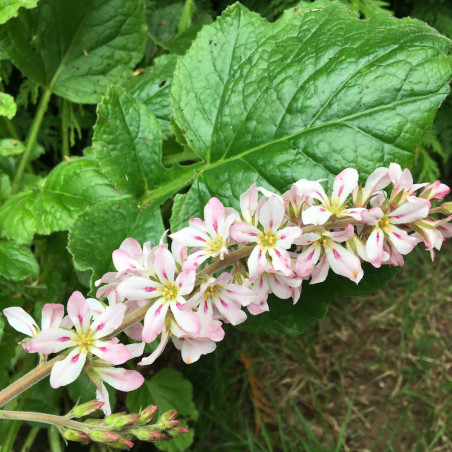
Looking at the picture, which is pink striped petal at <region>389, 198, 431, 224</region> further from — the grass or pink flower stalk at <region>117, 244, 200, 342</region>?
the grass

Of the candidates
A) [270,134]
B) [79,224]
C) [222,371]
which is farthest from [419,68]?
[222,371]

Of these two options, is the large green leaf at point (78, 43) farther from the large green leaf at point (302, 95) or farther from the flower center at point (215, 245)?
the flower center at point (215, 245)

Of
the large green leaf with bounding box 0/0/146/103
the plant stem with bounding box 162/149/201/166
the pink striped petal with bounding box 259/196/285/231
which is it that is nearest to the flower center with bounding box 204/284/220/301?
the pink striped petal with bounding box 259/196/285/231

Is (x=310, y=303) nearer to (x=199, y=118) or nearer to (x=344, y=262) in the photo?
(x=344, y=262)

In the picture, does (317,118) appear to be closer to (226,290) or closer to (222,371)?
(226,290)

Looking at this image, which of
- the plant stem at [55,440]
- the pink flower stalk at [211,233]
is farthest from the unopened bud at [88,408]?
the plant stem at [55,440]

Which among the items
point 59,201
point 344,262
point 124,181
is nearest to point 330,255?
point 344,262
